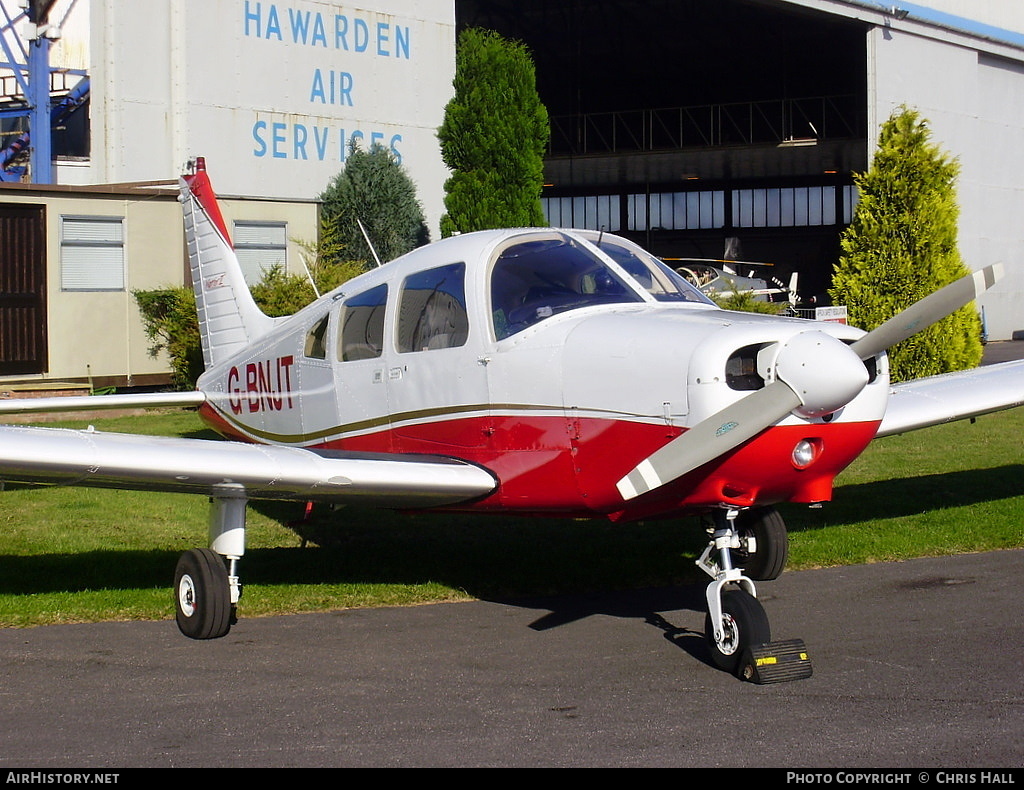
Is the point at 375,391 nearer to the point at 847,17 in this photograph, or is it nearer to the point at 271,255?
the point at 271,255

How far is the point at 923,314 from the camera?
227 inches

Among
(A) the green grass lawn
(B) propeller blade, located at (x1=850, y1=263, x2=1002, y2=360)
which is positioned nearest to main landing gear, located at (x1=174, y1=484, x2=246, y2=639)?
(A) the green grass lawn

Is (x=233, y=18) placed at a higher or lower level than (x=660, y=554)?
higher

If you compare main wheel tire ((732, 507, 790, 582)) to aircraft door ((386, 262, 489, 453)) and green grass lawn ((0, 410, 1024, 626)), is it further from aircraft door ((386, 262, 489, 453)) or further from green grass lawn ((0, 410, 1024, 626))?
aircraft door ((386, 262, 489, 453))

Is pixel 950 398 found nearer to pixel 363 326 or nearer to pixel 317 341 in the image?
pixel 363 326

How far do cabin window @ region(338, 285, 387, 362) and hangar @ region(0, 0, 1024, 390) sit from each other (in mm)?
12569

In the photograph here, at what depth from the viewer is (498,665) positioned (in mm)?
6176

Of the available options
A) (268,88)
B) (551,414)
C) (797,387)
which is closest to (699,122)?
(268,88)

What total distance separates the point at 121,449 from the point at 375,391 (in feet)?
6.06

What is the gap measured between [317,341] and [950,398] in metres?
4.73

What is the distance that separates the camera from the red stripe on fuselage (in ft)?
19.0

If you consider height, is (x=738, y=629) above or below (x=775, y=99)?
below

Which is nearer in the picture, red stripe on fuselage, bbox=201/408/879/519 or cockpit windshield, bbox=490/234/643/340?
red stripe on fuselage, bbox=201/408/879/519

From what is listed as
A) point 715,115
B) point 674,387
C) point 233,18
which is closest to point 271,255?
point 233,18
